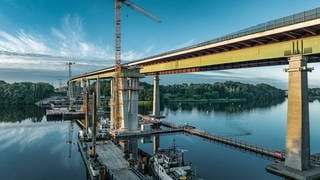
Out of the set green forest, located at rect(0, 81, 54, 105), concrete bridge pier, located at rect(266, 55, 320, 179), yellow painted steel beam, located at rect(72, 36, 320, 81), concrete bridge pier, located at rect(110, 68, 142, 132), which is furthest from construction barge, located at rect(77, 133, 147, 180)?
green forest, located at rect(0, 81, 54, 105)

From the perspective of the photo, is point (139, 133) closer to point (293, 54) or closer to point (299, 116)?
point (299, 116)

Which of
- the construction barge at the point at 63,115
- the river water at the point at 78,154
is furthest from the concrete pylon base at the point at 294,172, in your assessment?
the construction barge at the point at 63,115

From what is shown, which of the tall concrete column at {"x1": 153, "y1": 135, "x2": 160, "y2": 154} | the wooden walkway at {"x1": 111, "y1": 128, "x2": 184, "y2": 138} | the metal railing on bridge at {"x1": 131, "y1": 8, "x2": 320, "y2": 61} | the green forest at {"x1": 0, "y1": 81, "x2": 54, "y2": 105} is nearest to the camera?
the metal railing on bridge at {"x1": 131, "y1": 8, "x2": 320, "y2": 61}

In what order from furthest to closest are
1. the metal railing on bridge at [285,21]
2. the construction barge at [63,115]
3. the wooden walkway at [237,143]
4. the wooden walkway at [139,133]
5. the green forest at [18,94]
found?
the green forest at [18,94], the construction barge at [63,115], the wooden walkway at [139,133], the wooden walkway at [237,143], the metal railing on bridge at [285,21]

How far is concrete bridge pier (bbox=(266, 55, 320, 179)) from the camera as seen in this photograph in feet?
91.5

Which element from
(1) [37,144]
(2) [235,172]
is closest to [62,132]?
(1) [37,144]

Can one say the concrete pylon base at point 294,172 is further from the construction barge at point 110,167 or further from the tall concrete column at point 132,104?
the tall concrete column at point 132,104

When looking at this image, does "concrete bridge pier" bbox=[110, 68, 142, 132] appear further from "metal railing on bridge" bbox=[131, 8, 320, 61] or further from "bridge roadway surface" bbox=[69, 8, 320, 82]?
"metal railing on bridge" bbox=[131, 8, 320, 61]

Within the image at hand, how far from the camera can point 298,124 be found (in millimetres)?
28156

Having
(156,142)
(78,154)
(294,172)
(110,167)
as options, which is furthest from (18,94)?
(294,172)

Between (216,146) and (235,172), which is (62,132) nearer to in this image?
(216,146)

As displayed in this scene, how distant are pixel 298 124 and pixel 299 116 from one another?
2.95 ft

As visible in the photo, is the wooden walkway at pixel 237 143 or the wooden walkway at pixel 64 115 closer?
the wooden walkway at pixel 237 143

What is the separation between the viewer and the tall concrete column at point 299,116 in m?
27.9
